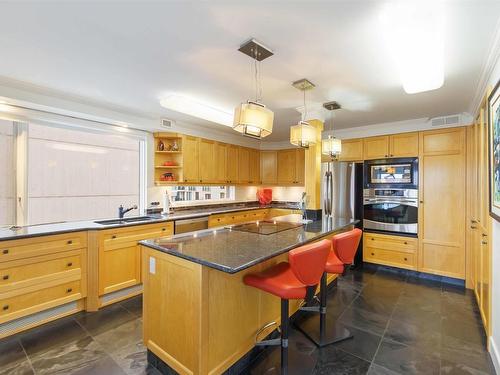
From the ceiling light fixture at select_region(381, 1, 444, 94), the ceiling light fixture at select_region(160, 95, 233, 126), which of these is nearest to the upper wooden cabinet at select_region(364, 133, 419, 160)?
the ceiling light fixture at select_region(381, 1, 444, 94)

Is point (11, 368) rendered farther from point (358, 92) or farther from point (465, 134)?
point (465, 134)

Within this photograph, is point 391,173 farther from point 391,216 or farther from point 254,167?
point 254,167

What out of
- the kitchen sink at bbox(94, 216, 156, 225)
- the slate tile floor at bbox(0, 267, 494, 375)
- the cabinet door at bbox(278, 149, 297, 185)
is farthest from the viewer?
the cabinet door at bbox(278, 149, 297, 185)

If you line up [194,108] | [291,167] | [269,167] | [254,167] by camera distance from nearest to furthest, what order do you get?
[194,108] < [291,167] < [254,167] < [269,167]

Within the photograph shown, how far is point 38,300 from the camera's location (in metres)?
2.40

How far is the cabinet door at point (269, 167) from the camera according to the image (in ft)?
19.0

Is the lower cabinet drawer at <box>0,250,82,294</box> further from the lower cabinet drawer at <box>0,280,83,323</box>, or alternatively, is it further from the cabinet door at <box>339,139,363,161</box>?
the cabinet door at <box>339,139,363,161</box>

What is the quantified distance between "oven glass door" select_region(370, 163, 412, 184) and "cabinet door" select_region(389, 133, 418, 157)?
0.19m

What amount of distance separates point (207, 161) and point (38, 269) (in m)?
2.77

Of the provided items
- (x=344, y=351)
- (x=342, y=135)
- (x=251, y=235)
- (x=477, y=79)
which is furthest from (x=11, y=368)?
(x=342, y=135)

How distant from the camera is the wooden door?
356 centimetres

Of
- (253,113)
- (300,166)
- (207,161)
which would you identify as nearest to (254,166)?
(300,166)

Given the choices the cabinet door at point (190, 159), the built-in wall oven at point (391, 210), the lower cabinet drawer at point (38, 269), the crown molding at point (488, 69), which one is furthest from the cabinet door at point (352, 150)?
the lower cabinet drawer at point (38, 269)

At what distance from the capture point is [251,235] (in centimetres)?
226
